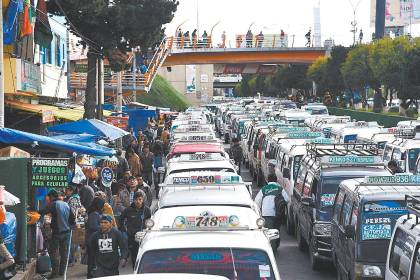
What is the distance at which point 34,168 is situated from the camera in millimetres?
15305

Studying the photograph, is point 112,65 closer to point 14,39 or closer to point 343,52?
point 14,39

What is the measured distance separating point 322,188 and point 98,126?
32.6 ft

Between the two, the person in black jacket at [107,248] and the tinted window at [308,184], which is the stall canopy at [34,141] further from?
the person in black jacket at [107,248]

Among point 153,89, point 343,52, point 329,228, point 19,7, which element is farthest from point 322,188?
point 153,89

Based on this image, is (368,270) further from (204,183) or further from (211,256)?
(211,256)

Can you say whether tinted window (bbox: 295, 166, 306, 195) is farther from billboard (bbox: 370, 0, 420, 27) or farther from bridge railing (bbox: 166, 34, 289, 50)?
billboard (bbox: 370, 0, 420, 27)

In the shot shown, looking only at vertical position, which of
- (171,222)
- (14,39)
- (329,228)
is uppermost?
(14,39)

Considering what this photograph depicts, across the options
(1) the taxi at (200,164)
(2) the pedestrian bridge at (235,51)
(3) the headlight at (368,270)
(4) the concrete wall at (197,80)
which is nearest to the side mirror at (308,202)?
(1) the taxi at (200,164)

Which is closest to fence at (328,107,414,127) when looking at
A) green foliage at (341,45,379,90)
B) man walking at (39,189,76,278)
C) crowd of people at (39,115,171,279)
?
green foliage at (341,45,379,90)

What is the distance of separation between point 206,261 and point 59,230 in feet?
24.9

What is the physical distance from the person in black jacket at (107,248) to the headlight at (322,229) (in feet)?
15.6

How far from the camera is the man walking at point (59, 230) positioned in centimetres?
1580

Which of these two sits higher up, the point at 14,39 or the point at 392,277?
the point at 14,39

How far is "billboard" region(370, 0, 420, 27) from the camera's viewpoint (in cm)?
13225
